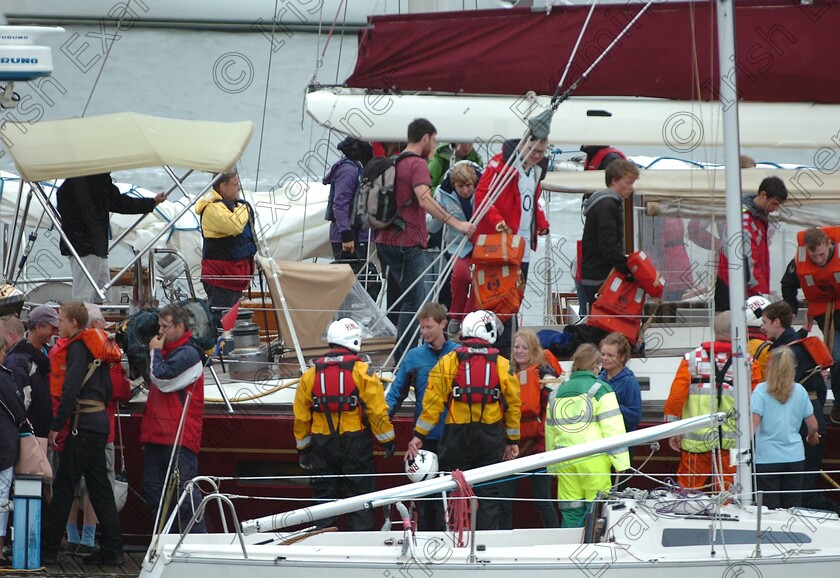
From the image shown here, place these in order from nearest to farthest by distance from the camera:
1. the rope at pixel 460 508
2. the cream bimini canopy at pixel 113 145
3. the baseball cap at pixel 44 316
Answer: the rope at pixel 460 508
the baseball cap at pixel 44 316
the cream bimini canopy at pixel 113 145

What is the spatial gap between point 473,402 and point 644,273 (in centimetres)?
180

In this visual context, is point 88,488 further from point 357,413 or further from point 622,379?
point 622,379

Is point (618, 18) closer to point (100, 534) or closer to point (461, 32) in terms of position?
point (461, 32)

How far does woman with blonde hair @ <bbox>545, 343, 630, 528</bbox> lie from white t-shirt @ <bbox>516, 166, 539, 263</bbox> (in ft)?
5.89

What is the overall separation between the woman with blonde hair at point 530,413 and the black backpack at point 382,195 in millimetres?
1448

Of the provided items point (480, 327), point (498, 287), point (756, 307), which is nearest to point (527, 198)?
point (498, 287)

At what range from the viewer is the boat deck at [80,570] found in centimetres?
835

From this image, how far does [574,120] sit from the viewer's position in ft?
33.0

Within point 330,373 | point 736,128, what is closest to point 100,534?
point 330,373

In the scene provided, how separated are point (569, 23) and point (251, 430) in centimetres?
351

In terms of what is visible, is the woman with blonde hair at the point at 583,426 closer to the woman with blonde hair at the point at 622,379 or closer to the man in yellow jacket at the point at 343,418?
the woman with blonde hair at the point at 622,379

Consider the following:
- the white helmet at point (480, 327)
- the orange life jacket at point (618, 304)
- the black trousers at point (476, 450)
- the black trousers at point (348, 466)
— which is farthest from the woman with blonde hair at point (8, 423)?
the orange life jacket at point (618, 304)

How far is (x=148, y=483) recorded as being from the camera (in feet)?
28.5

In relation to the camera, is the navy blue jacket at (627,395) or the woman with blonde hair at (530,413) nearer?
the navy blue jacket at (627,395)
